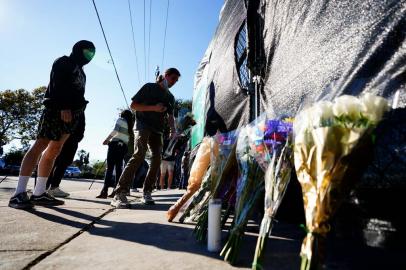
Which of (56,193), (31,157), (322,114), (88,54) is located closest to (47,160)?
(31,157)

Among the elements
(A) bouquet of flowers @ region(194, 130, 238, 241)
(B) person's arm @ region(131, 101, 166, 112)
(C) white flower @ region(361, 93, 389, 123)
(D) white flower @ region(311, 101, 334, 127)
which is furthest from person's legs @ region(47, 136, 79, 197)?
(C) white flower @ region(361, 93, 389, 123)

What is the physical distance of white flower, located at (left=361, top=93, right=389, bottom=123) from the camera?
944 millimetres

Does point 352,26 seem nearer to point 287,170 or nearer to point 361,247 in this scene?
point 287,170

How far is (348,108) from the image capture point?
98cm

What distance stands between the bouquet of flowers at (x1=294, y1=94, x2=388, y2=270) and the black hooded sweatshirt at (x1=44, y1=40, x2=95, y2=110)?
2747 mm

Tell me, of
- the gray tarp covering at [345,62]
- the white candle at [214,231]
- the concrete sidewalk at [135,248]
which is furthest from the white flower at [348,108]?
the white candle at [214,231]

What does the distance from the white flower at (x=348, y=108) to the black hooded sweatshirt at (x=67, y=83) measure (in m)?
2.78

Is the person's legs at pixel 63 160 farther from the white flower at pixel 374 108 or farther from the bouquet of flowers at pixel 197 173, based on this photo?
the white flower at pixel 374 108

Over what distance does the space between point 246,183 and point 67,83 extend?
2408mm

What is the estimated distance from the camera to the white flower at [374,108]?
3.10 feet

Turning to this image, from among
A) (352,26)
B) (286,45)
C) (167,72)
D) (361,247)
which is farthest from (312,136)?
(167,72)

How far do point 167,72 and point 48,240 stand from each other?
2755 mm

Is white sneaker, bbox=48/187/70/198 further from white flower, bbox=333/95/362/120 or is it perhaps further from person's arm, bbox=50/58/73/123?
white flower, bbox=333/95/362/120

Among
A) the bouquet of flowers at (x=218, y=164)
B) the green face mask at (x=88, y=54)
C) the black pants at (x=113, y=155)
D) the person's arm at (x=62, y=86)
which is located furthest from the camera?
the black pants at (x=113, y=155)
